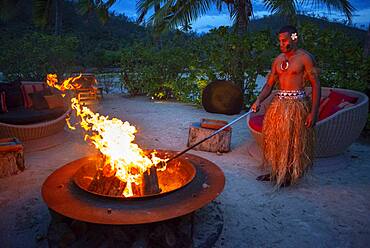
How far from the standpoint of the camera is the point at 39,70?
419 inches

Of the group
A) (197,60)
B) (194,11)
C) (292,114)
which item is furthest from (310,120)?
(194,11)

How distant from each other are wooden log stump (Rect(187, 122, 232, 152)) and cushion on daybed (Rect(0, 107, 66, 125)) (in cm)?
255

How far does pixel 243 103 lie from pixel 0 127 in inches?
236

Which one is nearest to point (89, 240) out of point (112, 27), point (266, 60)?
point (266, 60)

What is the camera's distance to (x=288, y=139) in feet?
11.4

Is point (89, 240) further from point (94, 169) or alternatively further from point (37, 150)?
point (37, 150)

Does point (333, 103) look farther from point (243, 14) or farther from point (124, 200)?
point (243, 14)

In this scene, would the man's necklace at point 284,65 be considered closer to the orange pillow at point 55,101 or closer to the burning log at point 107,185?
the burning log at point 107,185

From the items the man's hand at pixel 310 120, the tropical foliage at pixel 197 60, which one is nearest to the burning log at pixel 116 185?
the man's hand at pixel 310 120

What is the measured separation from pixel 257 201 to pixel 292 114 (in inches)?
43.2

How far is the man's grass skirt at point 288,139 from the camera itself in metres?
3.45

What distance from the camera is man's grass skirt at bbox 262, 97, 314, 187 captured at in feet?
11.3

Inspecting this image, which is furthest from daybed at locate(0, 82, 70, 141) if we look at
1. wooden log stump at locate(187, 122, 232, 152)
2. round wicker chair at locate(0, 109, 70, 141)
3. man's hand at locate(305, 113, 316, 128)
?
man's hand at locate(305, 113, 316, 128)

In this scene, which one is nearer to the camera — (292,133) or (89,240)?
(89,240)
